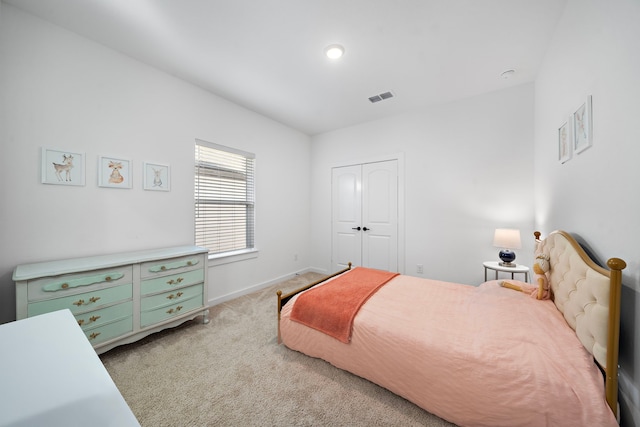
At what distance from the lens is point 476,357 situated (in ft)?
4.36

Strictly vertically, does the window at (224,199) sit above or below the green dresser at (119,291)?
above

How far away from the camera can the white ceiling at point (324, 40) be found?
1863 mm

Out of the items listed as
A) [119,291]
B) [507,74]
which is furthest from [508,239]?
[119,291]

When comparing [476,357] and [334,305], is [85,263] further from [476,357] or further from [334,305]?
[476,357]

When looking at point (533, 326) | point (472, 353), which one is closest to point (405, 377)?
point (472, 353)

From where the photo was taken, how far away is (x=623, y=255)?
118 centimetres

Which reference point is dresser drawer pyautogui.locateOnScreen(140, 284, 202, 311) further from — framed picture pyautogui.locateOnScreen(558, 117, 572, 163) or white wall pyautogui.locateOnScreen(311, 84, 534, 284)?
framed picture pyautogui.locateOnScreen(558, 117, 572, 163)

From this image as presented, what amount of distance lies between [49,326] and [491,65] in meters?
3.88

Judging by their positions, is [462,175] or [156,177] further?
[462,175]

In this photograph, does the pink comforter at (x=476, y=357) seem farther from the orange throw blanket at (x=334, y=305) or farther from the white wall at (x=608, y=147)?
the white wall at (x=608, y=147)

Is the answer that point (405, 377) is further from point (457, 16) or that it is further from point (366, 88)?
point (366, 88)

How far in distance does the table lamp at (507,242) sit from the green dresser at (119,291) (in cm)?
334

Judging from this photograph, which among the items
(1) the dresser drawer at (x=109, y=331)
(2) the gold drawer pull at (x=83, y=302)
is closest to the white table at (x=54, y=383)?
(2) the gold drawer pull at (x=83, y=302)

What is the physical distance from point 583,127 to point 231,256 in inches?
144
